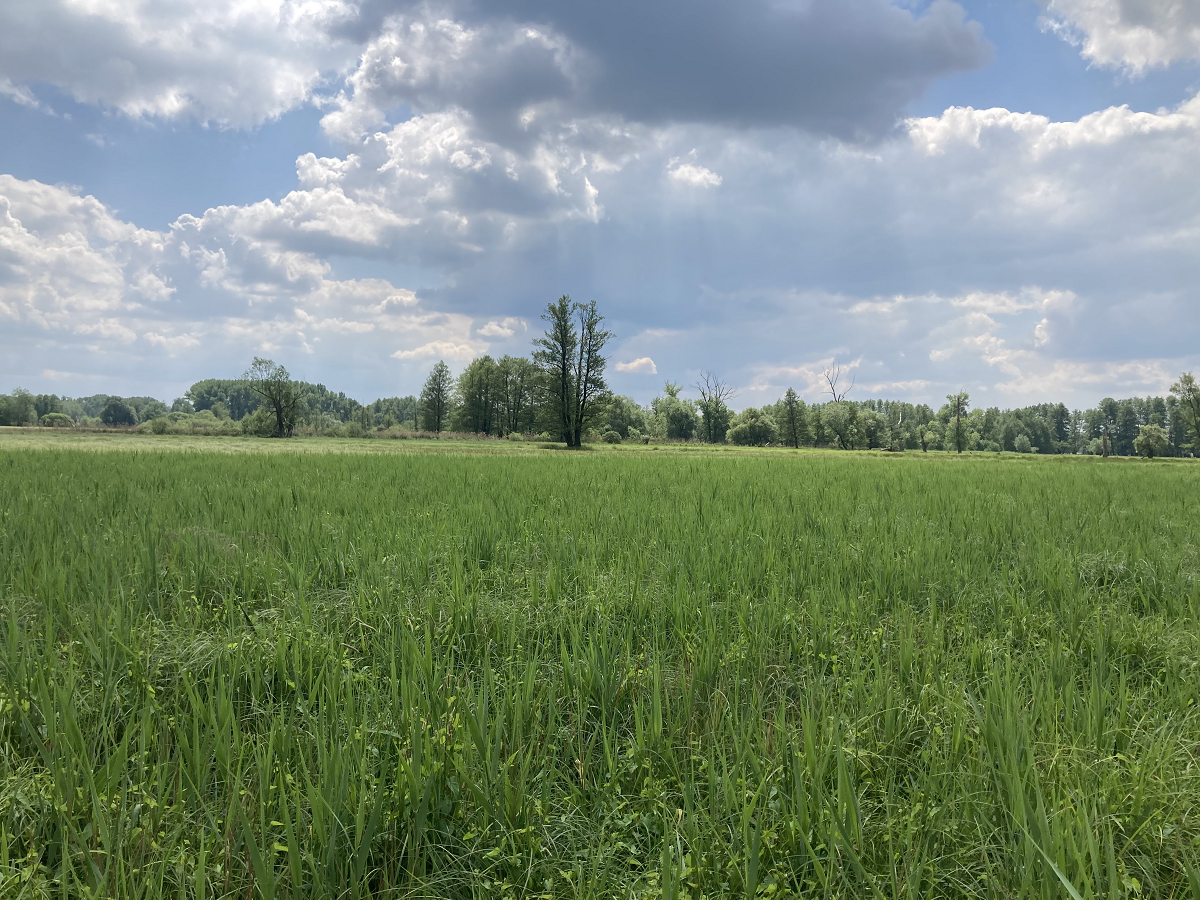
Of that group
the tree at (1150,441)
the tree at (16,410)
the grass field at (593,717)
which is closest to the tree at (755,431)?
the tree at (1150,441)

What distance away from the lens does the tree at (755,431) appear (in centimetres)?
9056

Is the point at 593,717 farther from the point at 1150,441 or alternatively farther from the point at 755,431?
the point at 1150,441

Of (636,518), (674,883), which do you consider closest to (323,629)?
(674,883)

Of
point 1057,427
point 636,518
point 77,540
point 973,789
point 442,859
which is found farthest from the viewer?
point 1057,427

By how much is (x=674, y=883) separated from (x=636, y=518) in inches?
185

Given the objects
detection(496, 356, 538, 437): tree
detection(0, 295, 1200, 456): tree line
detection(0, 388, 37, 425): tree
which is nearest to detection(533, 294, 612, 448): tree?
detection(0, 295, 1200, 456): tree line

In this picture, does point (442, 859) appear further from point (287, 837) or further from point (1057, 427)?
point (1057, 427)

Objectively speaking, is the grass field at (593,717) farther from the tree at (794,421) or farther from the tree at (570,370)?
the tree at (794,421)

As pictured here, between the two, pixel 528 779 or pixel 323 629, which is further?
pixel 323 629

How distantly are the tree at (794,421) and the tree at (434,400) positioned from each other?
5916 cm

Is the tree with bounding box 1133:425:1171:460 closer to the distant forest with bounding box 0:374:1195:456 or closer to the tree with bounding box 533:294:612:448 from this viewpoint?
the distant forest with bounding box 0:374:1195:456

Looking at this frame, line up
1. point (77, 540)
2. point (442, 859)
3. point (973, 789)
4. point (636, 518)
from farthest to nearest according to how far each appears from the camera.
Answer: point (636, 518) < point (77, 540) < point (973, 789) < point (442, 859)

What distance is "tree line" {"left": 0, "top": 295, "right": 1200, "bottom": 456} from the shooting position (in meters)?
51.8

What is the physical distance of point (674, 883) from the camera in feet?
4.75
